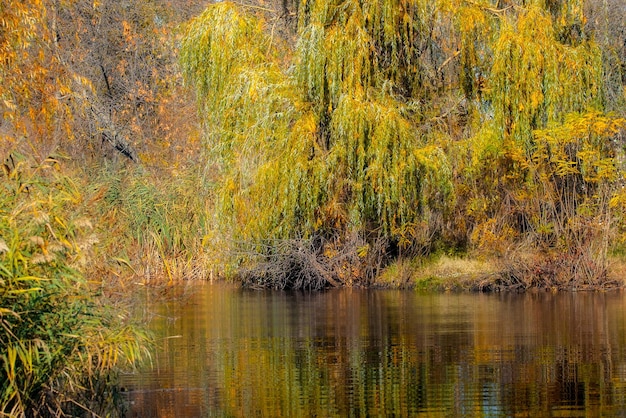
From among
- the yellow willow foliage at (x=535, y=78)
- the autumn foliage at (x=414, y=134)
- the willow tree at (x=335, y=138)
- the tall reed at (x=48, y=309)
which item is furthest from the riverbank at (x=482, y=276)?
the tall reed at (x=48, y=309)

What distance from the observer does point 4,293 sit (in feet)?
27.8

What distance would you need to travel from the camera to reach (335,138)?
74.1 feet

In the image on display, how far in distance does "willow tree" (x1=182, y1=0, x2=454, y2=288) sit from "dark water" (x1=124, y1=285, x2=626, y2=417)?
8.15ft

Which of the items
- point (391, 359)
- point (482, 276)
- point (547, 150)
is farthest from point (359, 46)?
point (391, 359)

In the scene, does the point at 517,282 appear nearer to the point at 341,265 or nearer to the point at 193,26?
the point at 341,265

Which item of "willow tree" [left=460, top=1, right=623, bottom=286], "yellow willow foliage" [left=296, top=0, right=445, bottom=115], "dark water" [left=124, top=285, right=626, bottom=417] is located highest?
"yellow willow foliage" [left=296, top=0, right=445, bottom=115]

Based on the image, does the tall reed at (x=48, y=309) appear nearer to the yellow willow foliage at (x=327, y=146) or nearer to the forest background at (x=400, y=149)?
the forest background at (x=400, y=149)

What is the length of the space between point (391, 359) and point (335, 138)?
9.58 metres

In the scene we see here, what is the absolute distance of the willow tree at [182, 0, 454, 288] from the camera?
884 inches

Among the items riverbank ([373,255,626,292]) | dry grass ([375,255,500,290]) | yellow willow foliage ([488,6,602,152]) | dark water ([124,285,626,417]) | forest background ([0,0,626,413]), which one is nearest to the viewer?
dark water ([124,285,626,417])

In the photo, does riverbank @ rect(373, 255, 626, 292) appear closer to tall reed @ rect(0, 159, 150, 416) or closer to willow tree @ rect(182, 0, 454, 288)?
willow tree @ rect(182, 0, 454, 288)

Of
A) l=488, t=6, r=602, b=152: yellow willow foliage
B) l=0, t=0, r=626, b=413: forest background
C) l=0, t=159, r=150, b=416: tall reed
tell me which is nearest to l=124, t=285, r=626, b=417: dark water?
l=0, t=159, r=150, b=416: tall reed

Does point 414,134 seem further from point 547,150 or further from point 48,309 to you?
point 48,309

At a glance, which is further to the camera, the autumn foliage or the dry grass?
the dry grass
